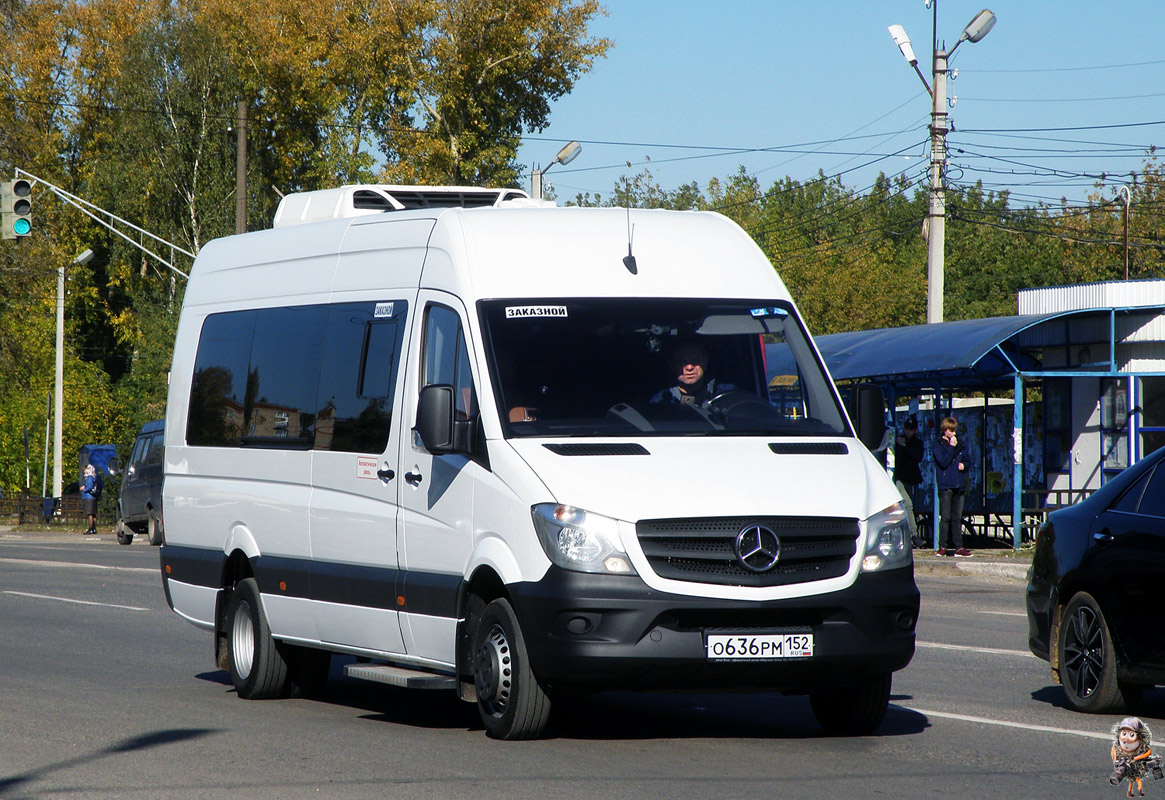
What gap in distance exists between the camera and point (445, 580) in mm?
8297

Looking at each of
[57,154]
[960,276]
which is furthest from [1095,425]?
[960,276]

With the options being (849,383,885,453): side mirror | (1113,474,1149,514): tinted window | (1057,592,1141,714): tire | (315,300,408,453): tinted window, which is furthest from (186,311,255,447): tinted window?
(1113,474,1149,514): tinted window

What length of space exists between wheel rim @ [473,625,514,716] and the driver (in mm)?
1384

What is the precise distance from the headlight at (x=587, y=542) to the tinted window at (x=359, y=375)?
176 centimetres

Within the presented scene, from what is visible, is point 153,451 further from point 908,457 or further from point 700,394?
point 700,394

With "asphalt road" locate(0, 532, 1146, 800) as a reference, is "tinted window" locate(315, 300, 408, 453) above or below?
above

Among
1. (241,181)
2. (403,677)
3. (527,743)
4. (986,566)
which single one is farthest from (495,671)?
(241,181)

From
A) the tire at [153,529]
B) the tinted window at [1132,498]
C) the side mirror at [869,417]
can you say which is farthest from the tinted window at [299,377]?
the tire at [153,529]

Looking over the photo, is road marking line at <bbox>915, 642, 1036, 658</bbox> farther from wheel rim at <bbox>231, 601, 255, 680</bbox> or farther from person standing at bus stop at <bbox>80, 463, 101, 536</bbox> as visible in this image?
person standing at bus stop at <bbox>80, 463, 101, 536</bbox>

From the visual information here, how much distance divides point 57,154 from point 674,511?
60.4 meters

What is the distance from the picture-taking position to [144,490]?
33.2 metres

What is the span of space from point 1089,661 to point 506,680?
10.8 feet

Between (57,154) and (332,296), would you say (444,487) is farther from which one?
(57,154)

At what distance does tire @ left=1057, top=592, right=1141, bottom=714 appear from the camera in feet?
29.5
